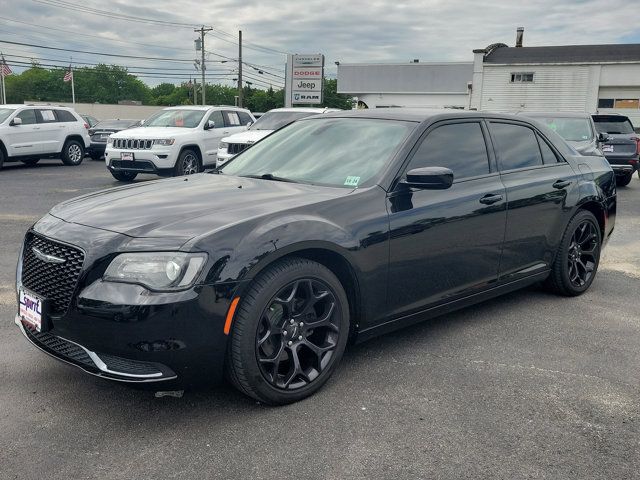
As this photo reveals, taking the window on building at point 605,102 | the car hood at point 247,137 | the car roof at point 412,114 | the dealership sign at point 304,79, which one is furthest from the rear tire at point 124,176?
the window on building at point 605,102

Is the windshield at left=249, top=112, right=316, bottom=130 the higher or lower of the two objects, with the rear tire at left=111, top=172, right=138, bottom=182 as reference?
higher

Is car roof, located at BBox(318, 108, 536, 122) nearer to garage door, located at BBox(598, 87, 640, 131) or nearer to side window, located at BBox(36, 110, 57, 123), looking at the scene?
side window, located at BBox(36, 110, 57, 123)

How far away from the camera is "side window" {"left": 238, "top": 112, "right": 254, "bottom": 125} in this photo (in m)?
15.7

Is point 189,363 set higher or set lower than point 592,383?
higher

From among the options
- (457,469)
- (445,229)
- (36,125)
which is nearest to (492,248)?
(445,229)

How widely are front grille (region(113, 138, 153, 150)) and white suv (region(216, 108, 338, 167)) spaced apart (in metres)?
1.46

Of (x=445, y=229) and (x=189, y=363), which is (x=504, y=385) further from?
(x=189, y=363)

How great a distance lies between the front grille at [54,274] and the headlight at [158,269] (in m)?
0.20

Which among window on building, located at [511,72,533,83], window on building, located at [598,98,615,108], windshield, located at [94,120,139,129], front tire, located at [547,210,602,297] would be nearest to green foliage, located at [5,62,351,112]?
window on building, located at [511,72,533,83]

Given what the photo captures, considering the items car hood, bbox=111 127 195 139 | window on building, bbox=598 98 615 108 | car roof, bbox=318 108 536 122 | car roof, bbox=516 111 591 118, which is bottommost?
car hood, bbox=111 127 195 139

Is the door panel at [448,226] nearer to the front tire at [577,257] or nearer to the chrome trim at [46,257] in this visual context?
the front tire at [577,257]

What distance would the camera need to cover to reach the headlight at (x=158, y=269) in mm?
2852

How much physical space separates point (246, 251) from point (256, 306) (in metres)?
0.27

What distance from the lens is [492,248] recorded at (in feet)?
14.2
